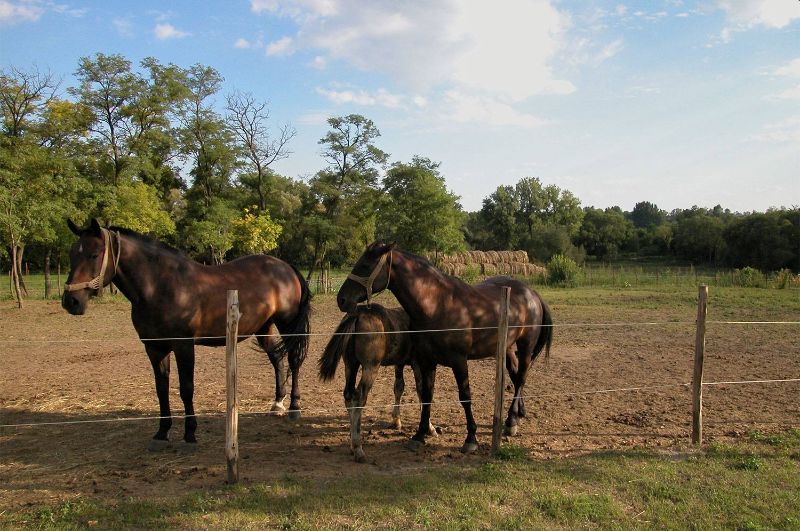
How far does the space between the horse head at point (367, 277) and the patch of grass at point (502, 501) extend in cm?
164

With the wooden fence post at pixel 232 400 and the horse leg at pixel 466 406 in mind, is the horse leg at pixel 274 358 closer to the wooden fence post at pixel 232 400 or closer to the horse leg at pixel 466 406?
the wooden fence post at pixel 232 400

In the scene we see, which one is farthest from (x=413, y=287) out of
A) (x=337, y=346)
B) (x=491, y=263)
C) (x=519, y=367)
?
(x=491, y=263)

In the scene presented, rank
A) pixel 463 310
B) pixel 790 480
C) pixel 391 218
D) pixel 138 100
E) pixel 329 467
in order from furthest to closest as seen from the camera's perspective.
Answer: pixel 391 218 < pixel 138 100 < pixel 463 310 < pixel 329 467 < pixel 790 480

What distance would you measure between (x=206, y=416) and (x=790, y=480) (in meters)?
6.10

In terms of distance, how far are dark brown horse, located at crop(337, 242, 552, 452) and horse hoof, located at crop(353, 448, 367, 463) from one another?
63cm

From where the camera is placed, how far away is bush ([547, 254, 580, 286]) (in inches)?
1171

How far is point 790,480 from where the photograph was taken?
420 centimetres

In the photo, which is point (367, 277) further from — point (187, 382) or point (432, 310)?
point (187, 382)

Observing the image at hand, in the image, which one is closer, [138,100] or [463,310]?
[463,310]

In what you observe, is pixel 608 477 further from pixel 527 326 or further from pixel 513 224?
pixel 513 224

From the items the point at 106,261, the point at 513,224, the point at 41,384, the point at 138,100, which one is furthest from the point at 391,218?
the point at 513,224

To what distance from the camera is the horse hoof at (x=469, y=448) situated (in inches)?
197

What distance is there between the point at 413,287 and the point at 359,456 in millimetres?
1739

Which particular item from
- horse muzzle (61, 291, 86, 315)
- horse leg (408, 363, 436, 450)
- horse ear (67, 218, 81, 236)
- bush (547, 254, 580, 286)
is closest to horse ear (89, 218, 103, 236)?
horse ear (67, 218, 81, 236)
